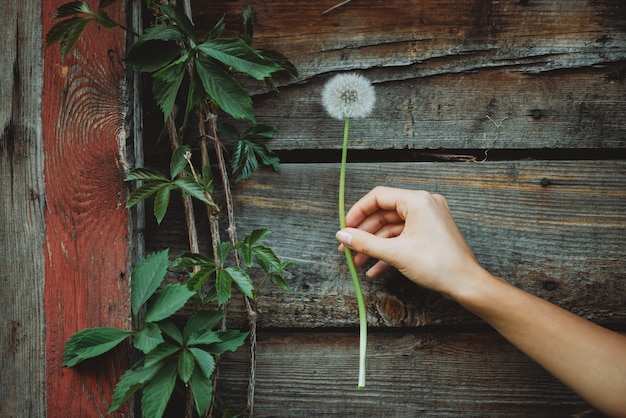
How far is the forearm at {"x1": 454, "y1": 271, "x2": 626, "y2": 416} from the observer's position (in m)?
0.89

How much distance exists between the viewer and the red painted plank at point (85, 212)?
95cm

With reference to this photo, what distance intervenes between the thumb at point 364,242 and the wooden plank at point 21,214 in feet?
2.32

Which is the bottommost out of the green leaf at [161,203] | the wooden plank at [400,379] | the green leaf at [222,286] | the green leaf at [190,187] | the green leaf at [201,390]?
the wooden plank at [400,379]

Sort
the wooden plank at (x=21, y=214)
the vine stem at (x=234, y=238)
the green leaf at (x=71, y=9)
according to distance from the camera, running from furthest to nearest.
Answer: the vine stem at (x=234, y=238) < the wooden plank at (x=21, y=214) < the green leaf at (x=71, y=9)

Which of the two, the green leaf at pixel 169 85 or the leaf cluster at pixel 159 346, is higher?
the green leaf at pixel 169 85

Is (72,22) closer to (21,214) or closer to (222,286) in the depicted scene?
(21,214)

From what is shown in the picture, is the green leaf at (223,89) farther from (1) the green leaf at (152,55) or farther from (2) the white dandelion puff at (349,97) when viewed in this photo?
(2) the white dandelion puff at (349,97)

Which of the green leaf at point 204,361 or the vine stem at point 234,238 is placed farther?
the vine stem at point 234,238

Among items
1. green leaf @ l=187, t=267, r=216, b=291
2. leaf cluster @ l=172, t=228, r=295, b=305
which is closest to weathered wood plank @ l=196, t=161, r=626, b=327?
leaf cluster @ l=172, t=228, r=295, b=305

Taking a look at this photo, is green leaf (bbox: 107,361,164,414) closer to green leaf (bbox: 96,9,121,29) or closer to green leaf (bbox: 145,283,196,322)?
green leaf (bbox: 145,283,196,322)

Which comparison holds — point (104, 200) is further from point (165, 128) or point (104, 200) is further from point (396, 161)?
point (396, 161)

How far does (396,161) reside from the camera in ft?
3.87

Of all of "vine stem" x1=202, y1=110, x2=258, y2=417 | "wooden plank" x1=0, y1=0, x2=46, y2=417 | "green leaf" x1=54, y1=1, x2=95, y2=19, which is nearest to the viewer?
"green leaf" x1=54, y1=1, x2=95, y2=19

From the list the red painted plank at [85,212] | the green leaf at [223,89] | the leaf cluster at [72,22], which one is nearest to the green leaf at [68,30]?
the leaf cluster at [72,22]
